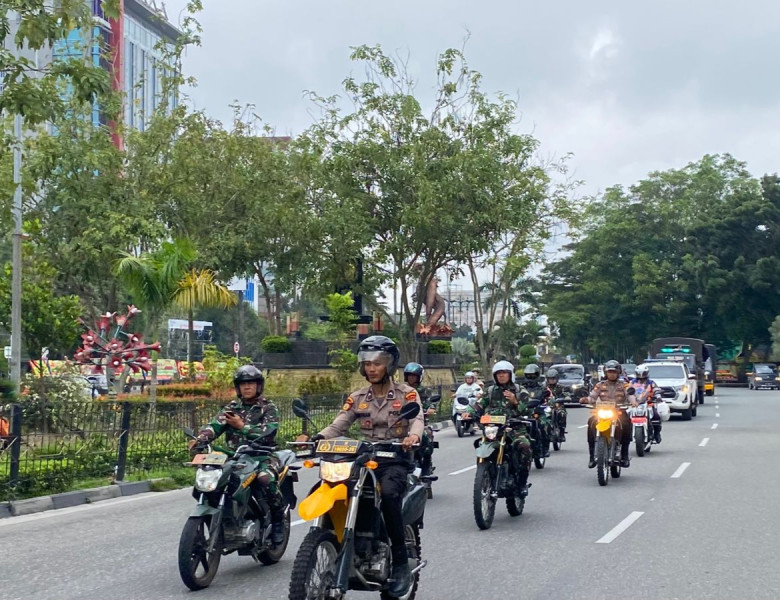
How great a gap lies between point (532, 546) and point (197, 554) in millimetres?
3396

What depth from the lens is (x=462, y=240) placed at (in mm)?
35281

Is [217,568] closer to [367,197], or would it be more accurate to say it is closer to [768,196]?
[367,197]

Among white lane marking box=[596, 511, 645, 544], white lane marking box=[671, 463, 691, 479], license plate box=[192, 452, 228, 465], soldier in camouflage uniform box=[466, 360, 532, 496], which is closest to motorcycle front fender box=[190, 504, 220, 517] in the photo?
license plate box=[192, 452, 228, 465]

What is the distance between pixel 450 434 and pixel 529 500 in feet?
50.9

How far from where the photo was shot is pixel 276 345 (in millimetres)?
40469

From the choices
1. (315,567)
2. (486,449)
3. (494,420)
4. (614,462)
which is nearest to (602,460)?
(614,462)

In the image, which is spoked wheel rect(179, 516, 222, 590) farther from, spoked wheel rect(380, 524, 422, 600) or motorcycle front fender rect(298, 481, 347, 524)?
motorcycle front fender rect(298, 481, 347, 524)

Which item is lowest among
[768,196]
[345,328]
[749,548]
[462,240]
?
[749,548]

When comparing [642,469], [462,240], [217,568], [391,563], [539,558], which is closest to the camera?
[391,563]

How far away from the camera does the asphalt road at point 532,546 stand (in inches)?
320

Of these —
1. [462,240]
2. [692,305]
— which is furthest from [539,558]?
[692,305]

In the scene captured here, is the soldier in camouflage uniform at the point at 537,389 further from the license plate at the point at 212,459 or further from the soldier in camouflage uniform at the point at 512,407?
the license plate at the point at 212,459

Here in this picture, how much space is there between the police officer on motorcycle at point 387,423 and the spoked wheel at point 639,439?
41.7ft

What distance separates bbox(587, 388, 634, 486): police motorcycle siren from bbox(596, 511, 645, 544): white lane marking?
2.67 meters
